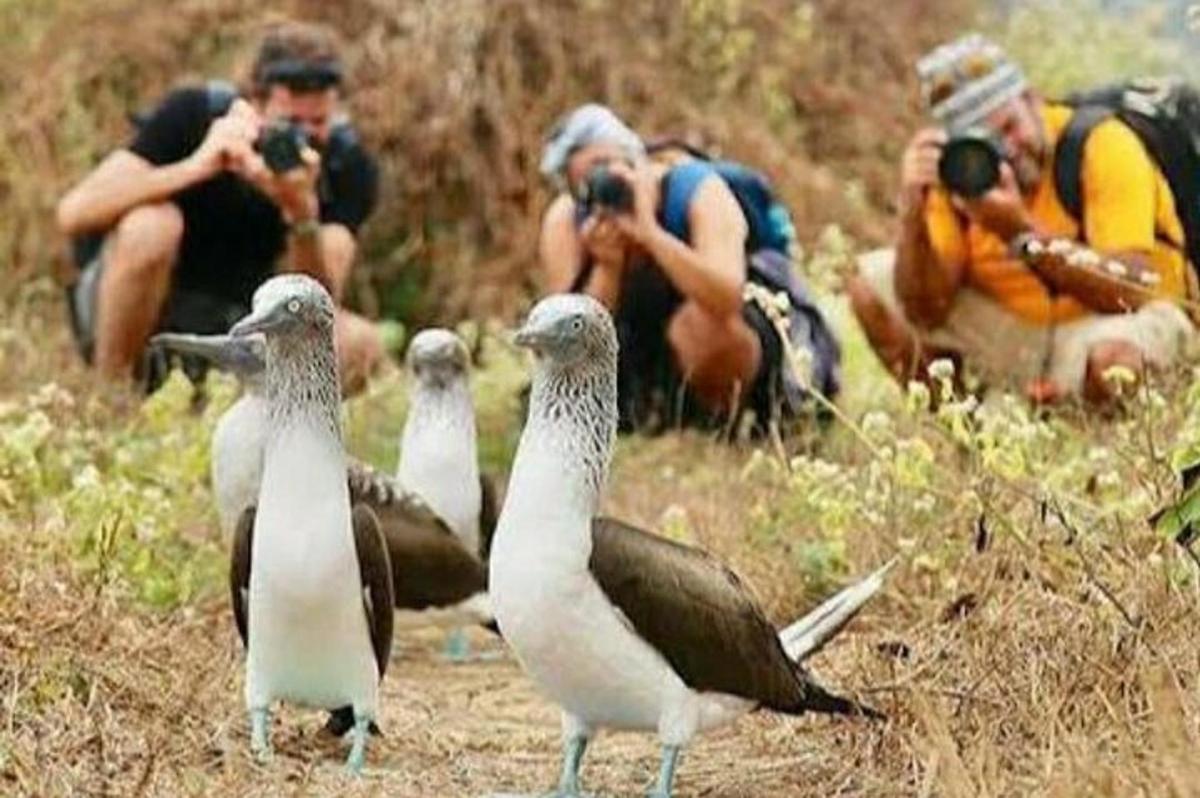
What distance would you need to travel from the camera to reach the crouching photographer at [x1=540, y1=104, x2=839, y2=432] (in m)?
8.62

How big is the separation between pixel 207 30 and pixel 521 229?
5.16 ft

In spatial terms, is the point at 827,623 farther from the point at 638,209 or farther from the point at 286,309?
the point at 638,209

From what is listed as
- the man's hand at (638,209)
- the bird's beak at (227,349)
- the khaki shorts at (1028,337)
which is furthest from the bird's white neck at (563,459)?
the khaki shorts at (1028,337)

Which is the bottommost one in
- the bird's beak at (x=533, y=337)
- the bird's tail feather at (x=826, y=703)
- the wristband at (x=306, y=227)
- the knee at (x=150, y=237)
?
the knee at (x=150, y=237)

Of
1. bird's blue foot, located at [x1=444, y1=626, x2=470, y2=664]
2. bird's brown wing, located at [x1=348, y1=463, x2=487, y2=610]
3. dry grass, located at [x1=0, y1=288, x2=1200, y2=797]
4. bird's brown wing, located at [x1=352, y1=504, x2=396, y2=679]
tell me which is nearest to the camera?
dry grass, located at [x1=0, y1=288, x2=1200, y2=797]

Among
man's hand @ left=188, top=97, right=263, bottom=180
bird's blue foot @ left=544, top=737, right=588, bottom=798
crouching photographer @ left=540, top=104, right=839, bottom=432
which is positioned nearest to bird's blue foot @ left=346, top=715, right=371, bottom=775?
bird's blue foot @ left=544, top=737, right=588, bottom=798

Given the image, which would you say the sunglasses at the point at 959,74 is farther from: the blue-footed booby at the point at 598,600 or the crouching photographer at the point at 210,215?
the blue-footed booby at the point at 598,600

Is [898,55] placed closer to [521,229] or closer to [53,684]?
[521,229]

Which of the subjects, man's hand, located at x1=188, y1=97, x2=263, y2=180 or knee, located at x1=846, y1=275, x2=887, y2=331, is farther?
knee, located at x1=846, y1=275, x2=887, y2=331

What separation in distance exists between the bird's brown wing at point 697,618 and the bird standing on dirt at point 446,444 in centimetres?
165

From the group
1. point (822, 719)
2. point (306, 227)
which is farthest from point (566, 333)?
point (306, 227)

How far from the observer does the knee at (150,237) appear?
372 inches

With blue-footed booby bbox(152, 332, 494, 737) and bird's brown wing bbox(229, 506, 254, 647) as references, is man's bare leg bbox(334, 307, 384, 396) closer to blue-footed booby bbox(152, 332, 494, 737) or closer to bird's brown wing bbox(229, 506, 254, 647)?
blue-footed booby bbox(152, 332, 494, 737)

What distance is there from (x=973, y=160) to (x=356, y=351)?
6.89ft
